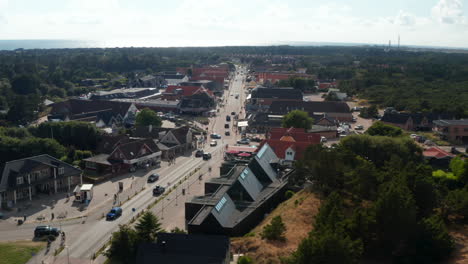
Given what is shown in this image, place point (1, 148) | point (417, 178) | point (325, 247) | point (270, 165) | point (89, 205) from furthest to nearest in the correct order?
point (1, 148), point (270, 165), point (89, 205), point (417, 178), point (325, 247)

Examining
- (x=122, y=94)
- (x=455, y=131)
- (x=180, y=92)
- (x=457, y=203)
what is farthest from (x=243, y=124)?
(x=122, y=94)

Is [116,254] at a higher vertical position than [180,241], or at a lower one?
lower

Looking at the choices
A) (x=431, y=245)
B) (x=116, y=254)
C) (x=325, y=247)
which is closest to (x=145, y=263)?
(x=116, y=254)

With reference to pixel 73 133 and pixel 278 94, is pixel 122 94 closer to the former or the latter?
pixel 278 94

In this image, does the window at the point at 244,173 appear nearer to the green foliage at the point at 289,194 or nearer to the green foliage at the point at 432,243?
the green foliage at the point at 289,194

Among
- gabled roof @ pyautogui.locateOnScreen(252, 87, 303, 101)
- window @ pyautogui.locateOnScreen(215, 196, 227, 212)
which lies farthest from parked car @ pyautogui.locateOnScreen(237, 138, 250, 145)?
gabled roof @ pyautogui.locateOnScreen(252, 87, 303, 101)

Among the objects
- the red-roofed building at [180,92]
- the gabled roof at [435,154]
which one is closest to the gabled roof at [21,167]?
the gabled roof at [435,154]

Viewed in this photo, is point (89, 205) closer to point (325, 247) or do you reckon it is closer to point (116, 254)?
point (116, 254)
